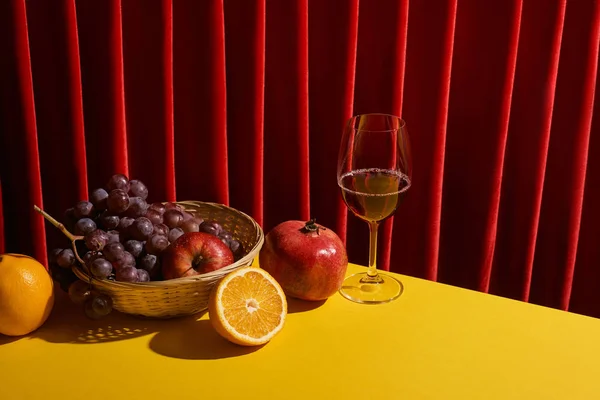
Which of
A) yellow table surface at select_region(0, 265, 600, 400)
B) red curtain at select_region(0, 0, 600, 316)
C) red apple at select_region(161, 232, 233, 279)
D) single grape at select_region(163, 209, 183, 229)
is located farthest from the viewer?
red curtain at select_region(0, 0, 600, 316)

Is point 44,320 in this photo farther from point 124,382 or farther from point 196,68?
point 196,68

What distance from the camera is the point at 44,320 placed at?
973mm

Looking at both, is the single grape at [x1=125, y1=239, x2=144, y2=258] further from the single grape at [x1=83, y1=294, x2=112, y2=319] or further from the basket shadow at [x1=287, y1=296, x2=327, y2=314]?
the basket shadow at [x1=287, y1=296, x2=327, y2=314]

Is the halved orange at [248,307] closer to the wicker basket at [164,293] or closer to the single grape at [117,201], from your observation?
the wicker basket at [164,293]

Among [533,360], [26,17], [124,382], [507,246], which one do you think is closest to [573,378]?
[533,360]

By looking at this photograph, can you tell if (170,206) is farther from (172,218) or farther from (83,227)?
(83,227)

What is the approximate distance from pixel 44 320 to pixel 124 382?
7.0 inches

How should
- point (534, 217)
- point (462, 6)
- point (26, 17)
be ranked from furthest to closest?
point (534, 217) → point (462, 6) → point (26, 17)

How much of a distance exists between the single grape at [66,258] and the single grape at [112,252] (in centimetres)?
6

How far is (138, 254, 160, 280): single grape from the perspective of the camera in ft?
3.23

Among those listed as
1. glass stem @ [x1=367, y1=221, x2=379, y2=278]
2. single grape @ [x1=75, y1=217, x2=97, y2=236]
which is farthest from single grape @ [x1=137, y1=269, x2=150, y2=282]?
glass stem @ [x1=367, y1=221, x2=379, y2=278]

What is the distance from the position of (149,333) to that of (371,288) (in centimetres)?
35

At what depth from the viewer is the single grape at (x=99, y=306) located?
3.14 feet

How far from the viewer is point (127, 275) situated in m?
0.94
